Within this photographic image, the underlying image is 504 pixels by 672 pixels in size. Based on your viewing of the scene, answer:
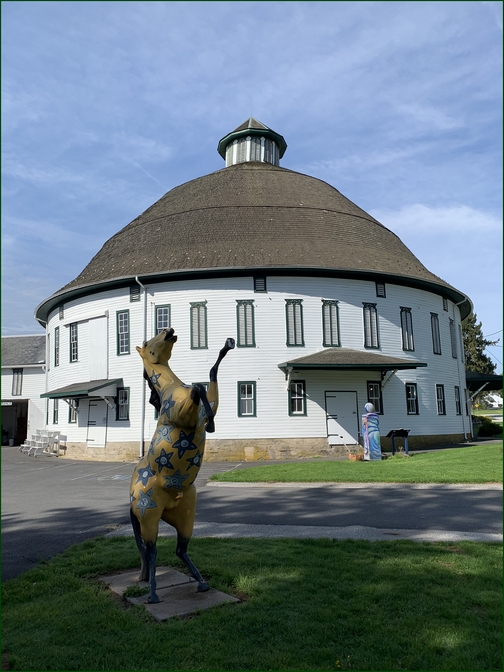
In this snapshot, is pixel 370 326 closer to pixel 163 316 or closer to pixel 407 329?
pixel 407 329

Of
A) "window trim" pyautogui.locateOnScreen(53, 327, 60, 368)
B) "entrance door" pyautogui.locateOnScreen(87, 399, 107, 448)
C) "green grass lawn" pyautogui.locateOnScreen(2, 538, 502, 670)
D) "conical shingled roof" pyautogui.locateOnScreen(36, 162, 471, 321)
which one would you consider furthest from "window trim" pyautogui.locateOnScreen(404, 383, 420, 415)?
"green grass lawn" pyautogui.locateOnScreen(2, 538, 502, 670)

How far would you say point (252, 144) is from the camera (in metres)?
35.8

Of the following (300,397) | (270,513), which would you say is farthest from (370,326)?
(270,513)

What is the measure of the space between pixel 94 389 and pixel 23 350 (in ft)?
59.1

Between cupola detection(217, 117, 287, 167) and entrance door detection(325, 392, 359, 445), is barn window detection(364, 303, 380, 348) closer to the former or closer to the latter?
entrance door detection(325, 392, 359, 445)

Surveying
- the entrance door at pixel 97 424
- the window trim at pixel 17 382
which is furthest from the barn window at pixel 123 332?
the window trim at pixel 17 382

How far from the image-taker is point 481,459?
17453mm

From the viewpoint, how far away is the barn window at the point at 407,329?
83.7ft

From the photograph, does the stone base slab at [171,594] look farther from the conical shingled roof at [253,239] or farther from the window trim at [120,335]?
the window trim at [120,335]

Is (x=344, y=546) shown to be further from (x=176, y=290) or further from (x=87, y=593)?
(x=176, y=290)

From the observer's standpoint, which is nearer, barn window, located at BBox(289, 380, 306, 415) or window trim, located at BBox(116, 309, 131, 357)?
barn window, located at BBox(289, 380, 306, 415)

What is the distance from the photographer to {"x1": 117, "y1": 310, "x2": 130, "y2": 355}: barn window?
24672 millimetres

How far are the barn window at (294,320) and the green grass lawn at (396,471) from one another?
6.51m

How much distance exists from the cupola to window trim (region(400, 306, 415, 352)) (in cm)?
1555
